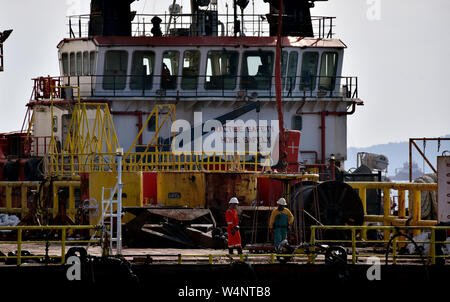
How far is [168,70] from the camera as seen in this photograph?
35094mm

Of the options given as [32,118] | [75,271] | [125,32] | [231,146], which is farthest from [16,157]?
[75,271]

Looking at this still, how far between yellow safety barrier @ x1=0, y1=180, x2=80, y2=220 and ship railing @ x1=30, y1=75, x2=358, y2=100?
346 cm

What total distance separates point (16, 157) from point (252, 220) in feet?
46.7

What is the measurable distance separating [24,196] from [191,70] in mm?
7309

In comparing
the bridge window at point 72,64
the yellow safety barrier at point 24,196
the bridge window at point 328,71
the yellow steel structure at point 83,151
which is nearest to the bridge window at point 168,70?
the bridge window at point 72,64

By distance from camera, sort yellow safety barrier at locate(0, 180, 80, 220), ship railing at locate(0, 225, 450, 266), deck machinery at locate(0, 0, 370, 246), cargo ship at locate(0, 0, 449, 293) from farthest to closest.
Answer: deck machinery at locate(0, 0, 370, 246) → yellow safety barrier at locate(0, 180, 80, 220) → cargo ship at locate(0, 0, 449, 293) → ship railing at locate(0, 225, 450, 266)

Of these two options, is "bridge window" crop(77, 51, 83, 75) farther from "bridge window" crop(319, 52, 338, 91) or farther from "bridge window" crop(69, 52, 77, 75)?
"bridge window" crop(319, 52, 338, 91)

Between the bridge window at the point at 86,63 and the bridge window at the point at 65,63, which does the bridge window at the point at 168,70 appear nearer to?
the bridge window at the point at 86,63

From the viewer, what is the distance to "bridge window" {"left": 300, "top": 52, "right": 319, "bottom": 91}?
35.5m

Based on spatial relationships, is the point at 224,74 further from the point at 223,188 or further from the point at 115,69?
the point at 223,188

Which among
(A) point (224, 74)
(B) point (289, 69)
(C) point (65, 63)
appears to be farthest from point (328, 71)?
(C) point (65, 63)

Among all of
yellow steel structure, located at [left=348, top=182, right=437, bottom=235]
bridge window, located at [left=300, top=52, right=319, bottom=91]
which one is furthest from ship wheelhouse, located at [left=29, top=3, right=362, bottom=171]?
yellow steel structure, located at [left=348, top=182, right=437, bottom=235]

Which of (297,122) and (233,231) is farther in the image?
(297,122)

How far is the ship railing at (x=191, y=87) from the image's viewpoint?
113ft
